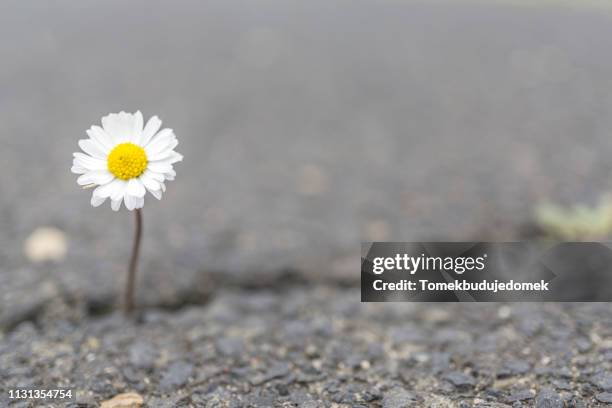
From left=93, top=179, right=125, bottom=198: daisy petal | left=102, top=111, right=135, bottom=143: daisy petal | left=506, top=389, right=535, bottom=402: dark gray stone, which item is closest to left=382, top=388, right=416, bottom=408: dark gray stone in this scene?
left=506, top=389, right=535, bottom=402: dark gray stone

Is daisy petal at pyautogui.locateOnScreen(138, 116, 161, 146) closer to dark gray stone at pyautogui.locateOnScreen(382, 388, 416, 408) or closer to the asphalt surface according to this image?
the asphalt surface

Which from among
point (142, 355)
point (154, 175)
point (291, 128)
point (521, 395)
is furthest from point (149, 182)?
point (291, 128)

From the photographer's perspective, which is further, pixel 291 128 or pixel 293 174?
pixel 291 128

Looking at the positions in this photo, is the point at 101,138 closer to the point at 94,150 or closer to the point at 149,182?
the point at 94,150

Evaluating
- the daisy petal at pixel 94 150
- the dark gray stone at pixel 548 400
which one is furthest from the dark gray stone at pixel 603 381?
the daisy petal at pixel 94 150

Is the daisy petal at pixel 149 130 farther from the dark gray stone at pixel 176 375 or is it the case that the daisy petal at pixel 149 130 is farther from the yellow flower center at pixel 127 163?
the dark gray stone at pixel 176 375

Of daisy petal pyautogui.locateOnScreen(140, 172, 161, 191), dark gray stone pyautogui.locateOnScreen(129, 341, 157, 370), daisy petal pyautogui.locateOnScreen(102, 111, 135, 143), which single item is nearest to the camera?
daisy petal pyautogui.locateOnScreen(140, 172, 161, 191)

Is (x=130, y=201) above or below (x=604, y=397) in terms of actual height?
above
